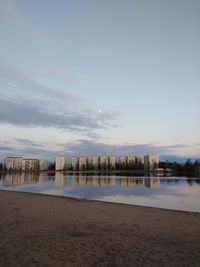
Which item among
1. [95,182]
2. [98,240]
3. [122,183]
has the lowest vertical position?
[95,182]

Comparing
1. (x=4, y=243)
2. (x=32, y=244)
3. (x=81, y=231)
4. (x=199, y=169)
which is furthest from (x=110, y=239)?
(x=199, y=169)

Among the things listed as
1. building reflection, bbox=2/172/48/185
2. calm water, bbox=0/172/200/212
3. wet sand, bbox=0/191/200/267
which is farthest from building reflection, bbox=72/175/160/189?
wet sand, bbox=0/191/200/267

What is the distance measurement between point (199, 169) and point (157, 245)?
14211 cm

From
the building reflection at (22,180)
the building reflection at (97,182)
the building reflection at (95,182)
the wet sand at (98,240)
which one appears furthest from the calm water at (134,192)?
the wet sand at (98,240)

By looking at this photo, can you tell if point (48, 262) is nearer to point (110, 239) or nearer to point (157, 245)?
point (110, 239)

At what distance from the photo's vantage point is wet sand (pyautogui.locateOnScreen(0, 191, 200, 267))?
21.0ft

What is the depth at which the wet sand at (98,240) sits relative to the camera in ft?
21.0

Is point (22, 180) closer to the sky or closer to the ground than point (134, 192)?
closer to the ground

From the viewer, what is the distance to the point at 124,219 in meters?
12.2

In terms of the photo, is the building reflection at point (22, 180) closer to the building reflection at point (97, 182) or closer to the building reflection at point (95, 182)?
the building reflection at point (97, 182)

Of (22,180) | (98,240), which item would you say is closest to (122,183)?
(22,180)

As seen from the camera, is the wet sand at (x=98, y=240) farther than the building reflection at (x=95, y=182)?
No

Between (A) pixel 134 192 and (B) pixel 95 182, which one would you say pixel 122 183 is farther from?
(A) pixel 134 192

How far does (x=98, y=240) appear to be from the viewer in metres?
8.34
